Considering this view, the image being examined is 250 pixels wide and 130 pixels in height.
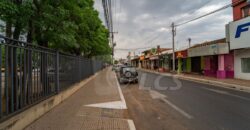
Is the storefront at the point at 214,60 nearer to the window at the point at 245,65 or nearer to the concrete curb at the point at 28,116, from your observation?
the window at the point at 245,65

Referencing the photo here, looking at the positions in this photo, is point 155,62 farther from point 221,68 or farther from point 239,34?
point 239,34

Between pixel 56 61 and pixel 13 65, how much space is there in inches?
190

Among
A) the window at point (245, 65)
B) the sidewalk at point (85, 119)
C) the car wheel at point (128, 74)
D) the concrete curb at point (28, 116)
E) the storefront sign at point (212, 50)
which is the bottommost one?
the sidewalk at point (85, 119)

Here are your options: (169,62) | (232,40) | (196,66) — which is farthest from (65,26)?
(169,62)

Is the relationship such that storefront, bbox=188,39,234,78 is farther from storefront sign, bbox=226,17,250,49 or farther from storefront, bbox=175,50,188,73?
storefront, bbox=175,50,188,73

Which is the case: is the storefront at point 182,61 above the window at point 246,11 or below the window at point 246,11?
below

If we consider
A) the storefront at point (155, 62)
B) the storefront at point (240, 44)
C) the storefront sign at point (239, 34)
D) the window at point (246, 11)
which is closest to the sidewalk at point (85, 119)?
the storefront sign at point (239, 34)

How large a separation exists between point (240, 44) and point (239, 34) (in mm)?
1045

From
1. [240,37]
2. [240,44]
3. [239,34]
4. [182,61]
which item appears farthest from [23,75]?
[182,61]

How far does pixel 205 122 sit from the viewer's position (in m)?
7.96

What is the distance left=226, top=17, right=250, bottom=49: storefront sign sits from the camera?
23.7 meters

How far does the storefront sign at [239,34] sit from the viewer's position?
23.7 metres

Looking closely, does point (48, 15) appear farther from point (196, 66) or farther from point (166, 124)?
point (196, 66)

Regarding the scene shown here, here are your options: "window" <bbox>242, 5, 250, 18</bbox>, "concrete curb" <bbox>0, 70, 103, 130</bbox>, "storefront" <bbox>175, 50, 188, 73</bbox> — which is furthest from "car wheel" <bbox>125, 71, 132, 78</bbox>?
"storefront" <bbox>175, 50, 188, 73</bbox>
